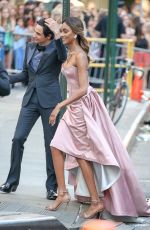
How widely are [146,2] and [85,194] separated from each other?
131 feet

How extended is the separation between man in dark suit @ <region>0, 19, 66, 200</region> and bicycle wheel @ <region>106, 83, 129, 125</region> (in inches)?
264

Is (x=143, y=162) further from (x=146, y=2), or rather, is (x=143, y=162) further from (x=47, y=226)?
(x=146, y=2)

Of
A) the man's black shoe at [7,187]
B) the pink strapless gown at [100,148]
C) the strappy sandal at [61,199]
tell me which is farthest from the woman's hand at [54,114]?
the man's black shoe at [7,187]

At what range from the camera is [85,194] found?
766 centimetres

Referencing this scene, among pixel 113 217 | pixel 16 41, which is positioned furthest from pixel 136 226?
pixel 16 41

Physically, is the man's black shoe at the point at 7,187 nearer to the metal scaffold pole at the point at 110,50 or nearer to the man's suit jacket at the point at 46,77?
the man's suit jacket at the point at 46,77

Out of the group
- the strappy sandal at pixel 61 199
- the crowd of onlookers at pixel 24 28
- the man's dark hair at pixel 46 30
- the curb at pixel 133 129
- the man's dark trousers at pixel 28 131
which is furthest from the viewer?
the crowd of onlookers at pixel 24 28

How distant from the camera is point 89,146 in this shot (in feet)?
24.3

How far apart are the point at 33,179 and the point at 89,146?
2.09 m

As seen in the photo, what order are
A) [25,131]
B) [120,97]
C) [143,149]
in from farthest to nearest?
[120,97] → [143,149] → [25,131]

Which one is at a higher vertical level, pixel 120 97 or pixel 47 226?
pixel 47 226

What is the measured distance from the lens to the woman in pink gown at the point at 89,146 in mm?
7352

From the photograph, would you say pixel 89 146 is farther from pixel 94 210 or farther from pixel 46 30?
pixel 46 30

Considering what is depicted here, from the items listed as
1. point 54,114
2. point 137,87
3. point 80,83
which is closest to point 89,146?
point 54,114
